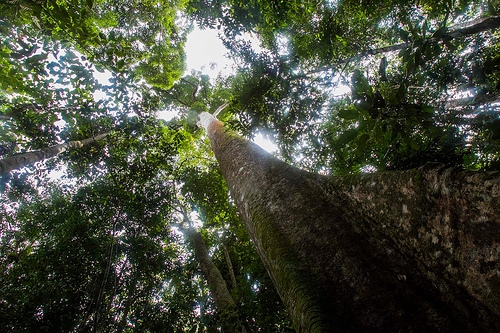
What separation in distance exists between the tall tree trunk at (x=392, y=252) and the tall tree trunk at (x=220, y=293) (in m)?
2.53

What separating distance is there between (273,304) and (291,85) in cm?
370

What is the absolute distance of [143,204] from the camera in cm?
706

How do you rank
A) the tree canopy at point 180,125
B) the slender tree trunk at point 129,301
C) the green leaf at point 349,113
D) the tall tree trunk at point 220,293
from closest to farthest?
the green leaf at point 349,113, the tree canopy at point 180,125, the tall tree trunk at point 220,293, the slender tree trunk at point 129,301

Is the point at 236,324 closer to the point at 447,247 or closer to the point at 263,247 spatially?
the point at 263,247

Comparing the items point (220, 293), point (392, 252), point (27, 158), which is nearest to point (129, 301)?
point (220, 293)

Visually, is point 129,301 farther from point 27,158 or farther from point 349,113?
point 349,113

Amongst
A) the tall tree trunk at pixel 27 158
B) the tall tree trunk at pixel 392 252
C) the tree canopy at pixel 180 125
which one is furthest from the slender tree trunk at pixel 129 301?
the tall tree trunk at pixel 392 252

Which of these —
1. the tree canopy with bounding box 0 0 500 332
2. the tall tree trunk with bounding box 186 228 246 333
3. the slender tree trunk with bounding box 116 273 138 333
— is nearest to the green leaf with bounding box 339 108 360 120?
the tree canopy with bounding box 0 0 500 332

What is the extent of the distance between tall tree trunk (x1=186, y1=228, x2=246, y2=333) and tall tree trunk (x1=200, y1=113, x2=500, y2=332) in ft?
8.31

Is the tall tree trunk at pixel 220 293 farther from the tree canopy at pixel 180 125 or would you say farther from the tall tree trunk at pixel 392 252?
the tall tree trunk at pixel 392 252

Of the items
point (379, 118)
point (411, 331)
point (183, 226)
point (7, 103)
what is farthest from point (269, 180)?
point (183, 226)

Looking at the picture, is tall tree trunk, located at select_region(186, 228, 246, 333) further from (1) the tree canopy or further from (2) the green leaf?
(2) the green leaf

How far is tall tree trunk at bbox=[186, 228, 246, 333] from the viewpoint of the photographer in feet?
12.7

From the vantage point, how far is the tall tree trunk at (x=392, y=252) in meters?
1.11
